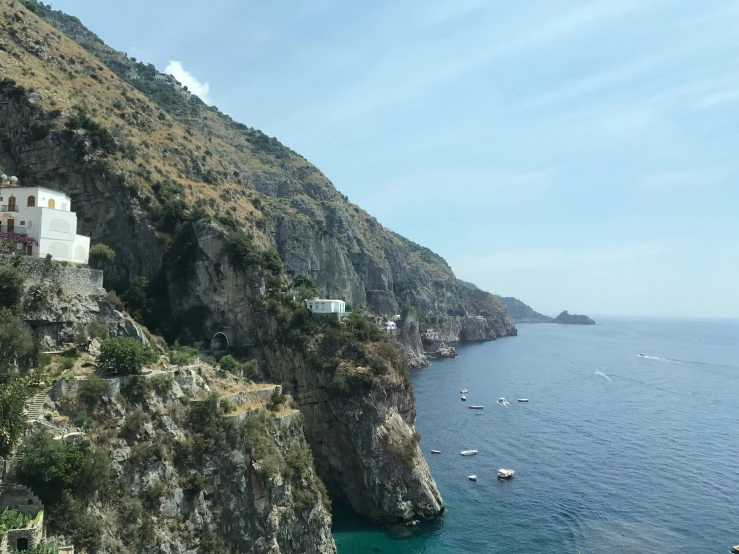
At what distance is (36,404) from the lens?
30.3 m

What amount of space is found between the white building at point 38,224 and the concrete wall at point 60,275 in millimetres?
2711

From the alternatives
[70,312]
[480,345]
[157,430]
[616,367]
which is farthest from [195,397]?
[480,345]

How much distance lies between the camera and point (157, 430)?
3466cm

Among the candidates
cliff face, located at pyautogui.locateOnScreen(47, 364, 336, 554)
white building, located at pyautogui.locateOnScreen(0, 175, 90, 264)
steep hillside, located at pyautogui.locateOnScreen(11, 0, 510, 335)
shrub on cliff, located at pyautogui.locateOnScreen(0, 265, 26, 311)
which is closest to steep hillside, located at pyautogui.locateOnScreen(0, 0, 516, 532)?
steep hillside, located at pyautogui.locateOnScreen(11, 0, 510, 335)

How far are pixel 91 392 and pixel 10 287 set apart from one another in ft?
32.4

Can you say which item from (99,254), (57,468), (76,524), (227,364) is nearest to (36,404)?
(57,468)

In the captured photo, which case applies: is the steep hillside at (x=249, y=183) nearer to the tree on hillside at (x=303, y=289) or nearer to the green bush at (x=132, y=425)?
the tree on hillside at (x=303, y=289)

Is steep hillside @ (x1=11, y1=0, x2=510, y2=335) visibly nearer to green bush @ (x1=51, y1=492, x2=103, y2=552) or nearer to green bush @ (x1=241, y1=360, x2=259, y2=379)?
green bush @ (x1=241, y1=360, x2=259, y2=379)

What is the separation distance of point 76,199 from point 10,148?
29.3 feet

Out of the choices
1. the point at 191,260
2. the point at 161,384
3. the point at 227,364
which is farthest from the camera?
the point at 191,260

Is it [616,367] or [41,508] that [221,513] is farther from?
[616,367]

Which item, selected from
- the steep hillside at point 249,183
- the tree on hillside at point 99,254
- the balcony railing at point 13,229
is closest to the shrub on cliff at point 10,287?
the balcony railing at point 13,229

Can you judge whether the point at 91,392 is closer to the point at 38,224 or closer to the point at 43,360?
the point at 43,360

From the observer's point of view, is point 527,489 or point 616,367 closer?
point 527,489
